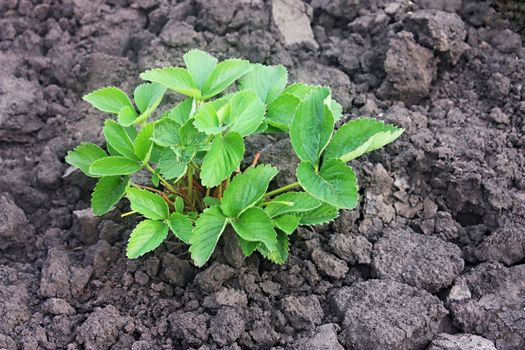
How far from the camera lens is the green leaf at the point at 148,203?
2.08m

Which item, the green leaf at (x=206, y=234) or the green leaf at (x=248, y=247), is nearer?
the green leaf at (x=206, y=234)

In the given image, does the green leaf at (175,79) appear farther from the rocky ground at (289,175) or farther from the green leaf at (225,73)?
the rocky ground at (289,175)

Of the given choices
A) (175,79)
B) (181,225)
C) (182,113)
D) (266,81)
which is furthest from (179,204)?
(266,81)

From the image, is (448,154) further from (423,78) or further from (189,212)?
(189,212)

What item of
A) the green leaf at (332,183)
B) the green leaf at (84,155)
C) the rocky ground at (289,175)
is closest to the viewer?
the green leaf at (332,183)

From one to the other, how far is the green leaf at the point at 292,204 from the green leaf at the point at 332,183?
132 mm

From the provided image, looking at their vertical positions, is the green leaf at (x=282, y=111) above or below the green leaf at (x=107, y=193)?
above

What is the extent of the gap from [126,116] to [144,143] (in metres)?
0.12

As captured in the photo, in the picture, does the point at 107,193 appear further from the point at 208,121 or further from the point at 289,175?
the point at 289,175

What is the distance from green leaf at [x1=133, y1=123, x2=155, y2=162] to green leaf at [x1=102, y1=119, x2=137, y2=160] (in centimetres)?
5

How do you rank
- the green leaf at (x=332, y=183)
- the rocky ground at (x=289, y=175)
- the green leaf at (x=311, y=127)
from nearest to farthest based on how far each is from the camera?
the green leaf at (x=332, y=183) < the green leaf at (x=311, y=127) < the rocky ground at (x=289, y=175)

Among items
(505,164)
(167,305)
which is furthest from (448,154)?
(167,305)

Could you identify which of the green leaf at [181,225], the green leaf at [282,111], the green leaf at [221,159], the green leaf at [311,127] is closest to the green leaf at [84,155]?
the green leaf at [181,225]

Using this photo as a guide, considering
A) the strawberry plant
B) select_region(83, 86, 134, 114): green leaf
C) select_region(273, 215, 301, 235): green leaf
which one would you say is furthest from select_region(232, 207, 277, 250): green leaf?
select_region(83, 86, 134, 114): green leaf
